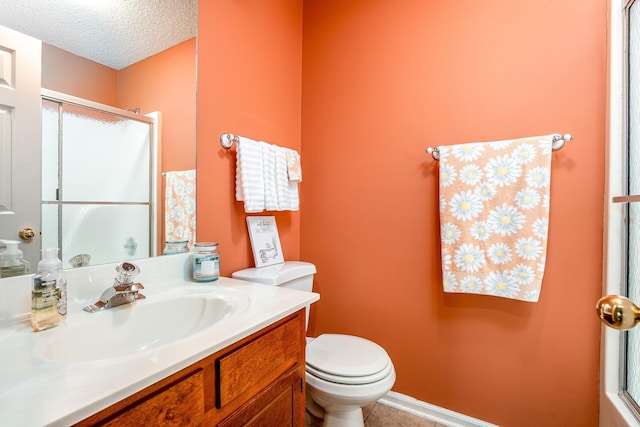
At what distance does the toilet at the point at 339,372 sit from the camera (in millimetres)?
1081

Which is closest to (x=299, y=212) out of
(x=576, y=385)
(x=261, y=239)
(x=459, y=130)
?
(x=261, y=239)

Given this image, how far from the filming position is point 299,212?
1854 mm

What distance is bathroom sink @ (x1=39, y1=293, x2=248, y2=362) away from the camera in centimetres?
67

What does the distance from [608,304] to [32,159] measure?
1454 mm

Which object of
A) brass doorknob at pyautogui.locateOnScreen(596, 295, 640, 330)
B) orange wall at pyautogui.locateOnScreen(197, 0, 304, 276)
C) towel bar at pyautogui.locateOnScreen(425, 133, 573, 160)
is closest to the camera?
brass doorknob at pyautogui.locateOnScreen(596, 295, 640, 330)

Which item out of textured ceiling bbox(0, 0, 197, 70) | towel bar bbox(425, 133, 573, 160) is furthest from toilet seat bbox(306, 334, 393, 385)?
textured ceiling bbox(0, 0, 197, 70)

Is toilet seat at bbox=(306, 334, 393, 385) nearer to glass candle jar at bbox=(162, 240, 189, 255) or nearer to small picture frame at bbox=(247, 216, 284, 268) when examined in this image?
small picture frame at bbox=(247, 216, 284, 268)

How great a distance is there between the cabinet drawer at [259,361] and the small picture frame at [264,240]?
61 centimetres

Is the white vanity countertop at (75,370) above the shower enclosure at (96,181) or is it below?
below

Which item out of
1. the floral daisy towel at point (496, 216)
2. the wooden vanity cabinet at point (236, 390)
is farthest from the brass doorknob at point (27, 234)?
the floral daisy towel at point (496, 216)

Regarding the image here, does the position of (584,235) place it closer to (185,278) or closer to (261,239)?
(261,239)

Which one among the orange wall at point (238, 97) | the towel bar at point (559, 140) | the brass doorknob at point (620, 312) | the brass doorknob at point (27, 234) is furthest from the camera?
the orange wall at point (238, 97)

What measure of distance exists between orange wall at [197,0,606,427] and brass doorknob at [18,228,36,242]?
20.5 inches

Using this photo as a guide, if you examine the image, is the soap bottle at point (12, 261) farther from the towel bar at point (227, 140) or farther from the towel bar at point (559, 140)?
the towel bar at point (559, 140)
